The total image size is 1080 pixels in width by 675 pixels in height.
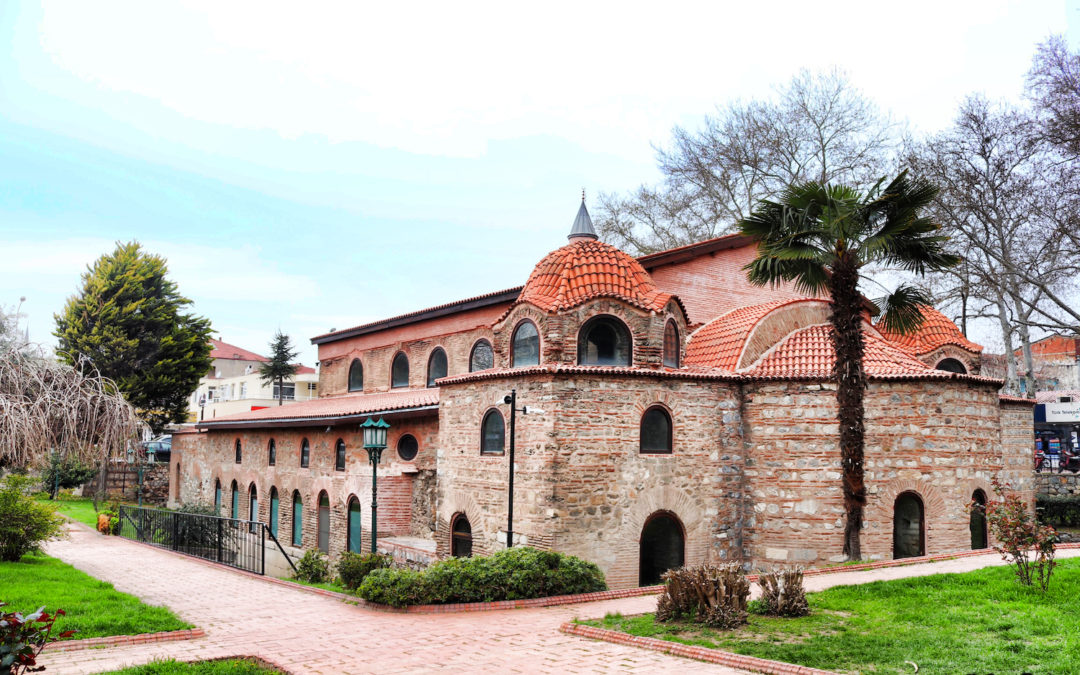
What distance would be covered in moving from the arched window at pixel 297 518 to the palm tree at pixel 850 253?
15419 millimetres

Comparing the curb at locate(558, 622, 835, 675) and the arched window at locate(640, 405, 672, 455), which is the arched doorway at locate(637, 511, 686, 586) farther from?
the curb at locate(558, 622, 835, 675)

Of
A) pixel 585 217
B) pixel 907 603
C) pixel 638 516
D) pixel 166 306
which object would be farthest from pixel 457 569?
pixel 166 306

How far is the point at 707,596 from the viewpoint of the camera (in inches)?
383

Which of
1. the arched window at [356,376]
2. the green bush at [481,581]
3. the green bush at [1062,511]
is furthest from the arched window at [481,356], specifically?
the green bush at [1062,511]

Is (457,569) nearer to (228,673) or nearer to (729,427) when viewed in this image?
(228,673)

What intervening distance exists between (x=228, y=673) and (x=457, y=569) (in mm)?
4643

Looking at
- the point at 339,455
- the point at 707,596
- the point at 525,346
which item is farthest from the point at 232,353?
the point at 707,596

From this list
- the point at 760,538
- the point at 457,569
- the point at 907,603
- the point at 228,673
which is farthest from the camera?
the point at 760,538

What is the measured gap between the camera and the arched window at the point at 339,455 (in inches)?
860

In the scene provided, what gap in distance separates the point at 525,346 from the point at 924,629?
30.5 feet

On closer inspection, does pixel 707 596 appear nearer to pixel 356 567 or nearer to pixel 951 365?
pixel 356 567

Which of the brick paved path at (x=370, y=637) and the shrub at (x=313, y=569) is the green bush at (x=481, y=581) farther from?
the shrub at (x=313, y=569)

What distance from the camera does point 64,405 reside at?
48.4 ft

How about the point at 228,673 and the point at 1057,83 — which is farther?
the point at 1057,83
